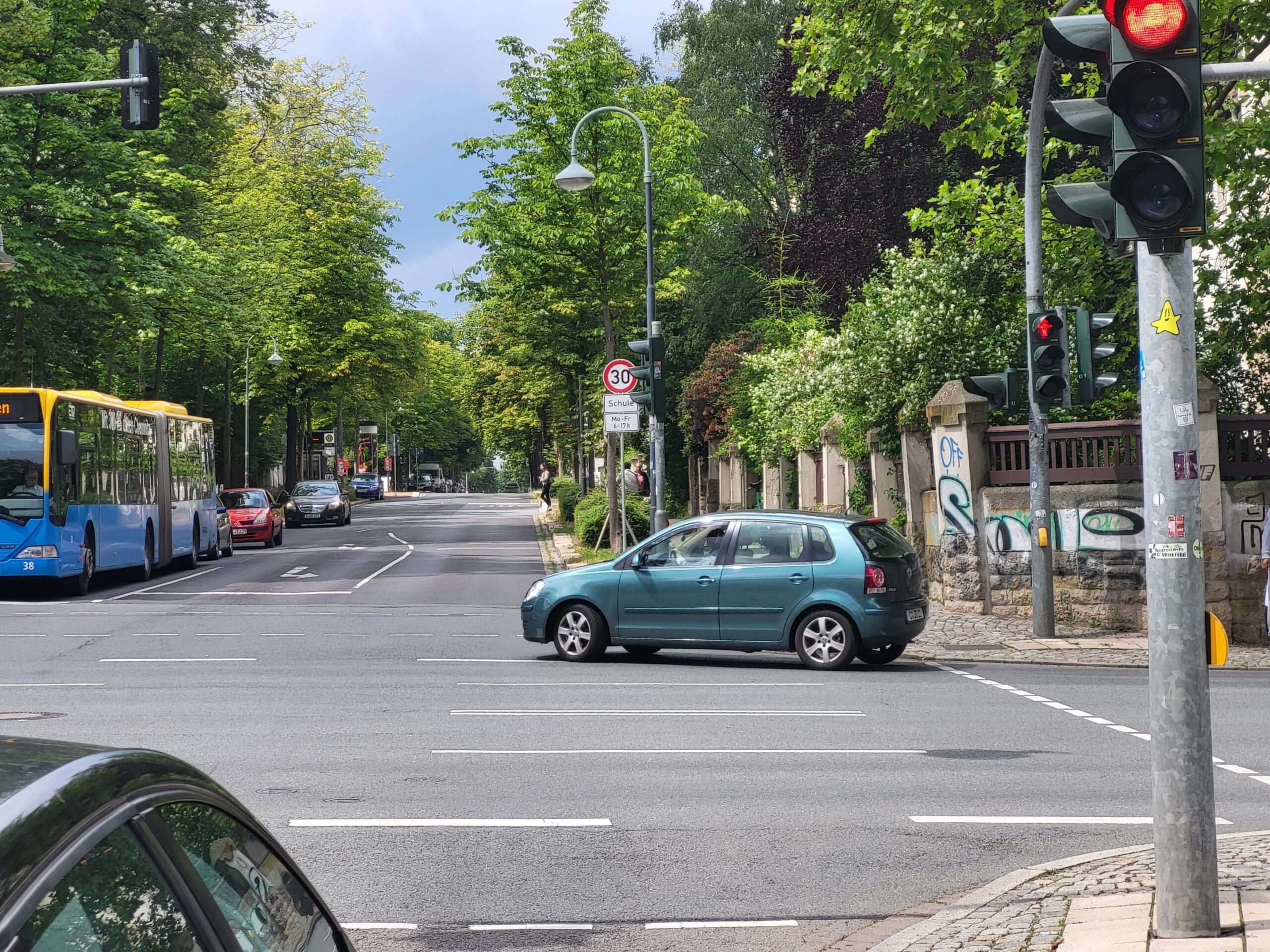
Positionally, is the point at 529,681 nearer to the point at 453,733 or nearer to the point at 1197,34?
the point at 453,733

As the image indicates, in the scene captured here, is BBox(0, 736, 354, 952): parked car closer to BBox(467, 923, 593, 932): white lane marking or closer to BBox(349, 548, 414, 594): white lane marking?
BBox(467, 923, 593, 932): white lane marking

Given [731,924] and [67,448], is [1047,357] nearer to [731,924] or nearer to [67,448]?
[731,924]

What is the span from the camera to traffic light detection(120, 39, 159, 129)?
17.6 metres

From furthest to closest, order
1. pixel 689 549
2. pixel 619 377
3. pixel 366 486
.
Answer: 1. pixel 366 486
2. pixel 619 377
3. pixel 689 549

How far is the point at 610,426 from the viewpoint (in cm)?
2609

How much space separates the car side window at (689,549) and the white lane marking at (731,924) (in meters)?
9.68

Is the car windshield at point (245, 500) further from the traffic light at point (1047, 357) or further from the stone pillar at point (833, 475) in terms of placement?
the traffic light at point (1047, 357)

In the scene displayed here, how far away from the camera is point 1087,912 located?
5.93 m

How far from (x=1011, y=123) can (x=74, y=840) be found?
856 inches

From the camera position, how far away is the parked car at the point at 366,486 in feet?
313

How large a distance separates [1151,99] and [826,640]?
10.5m

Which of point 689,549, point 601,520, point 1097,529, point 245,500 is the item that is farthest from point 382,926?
point 245,500

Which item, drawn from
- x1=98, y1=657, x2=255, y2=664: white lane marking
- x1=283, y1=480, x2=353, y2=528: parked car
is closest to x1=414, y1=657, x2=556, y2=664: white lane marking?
x1=98, y1=657, x2=255, y2=664: white lane marking

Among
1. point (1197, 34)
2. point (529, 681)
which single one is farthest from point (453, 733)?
point (1197, 34)
